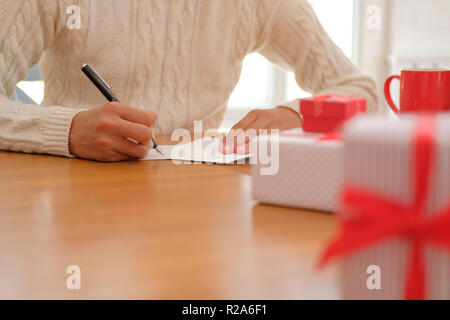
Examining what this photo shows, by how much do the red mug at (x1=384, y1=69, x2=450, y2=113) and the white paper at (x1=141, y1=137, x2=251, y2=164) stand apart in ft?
0.90

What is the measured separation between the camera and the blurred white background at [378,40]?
3.03 meters

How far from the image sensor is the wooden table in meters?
0.44

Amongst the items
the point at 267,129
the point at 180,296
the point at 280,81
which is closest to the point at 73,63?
the point at 267,129

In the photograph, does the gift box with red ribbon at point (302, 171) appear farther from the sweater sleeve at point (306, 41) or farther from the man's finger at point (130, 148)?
the sweater sleeve at point (306, 41)

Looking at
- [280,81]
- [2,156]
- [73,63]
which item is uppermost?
[280,81]

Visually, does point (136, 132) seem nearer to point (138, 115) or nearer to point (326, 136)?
point (138, 115)

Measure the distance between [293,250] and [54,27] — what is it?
0.91 meters

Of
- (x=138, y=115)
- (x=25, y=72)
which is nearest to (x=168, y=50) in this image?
(x=25, y=72)

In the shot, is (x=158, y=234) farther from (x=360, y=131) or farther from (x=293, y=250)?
(x=360, y=131)

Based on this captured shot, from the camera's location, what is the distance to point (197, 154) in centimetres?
92

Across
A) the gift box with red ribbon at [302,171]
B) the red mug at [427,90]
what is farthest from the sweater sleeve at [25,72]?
the red mug at [427,90]

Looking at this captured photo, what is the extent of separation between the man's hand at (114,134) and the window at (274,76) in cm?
236

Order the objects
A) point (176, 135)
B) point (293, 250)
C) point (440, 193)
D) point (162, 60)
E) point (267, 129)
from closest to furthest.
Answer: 1. point (440, 193)
2. point (293, 250)
3. point (267, 129)
4. point (176, 135)
5. point (162, 60)

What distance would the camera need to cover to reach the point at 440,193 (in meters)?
0.34
